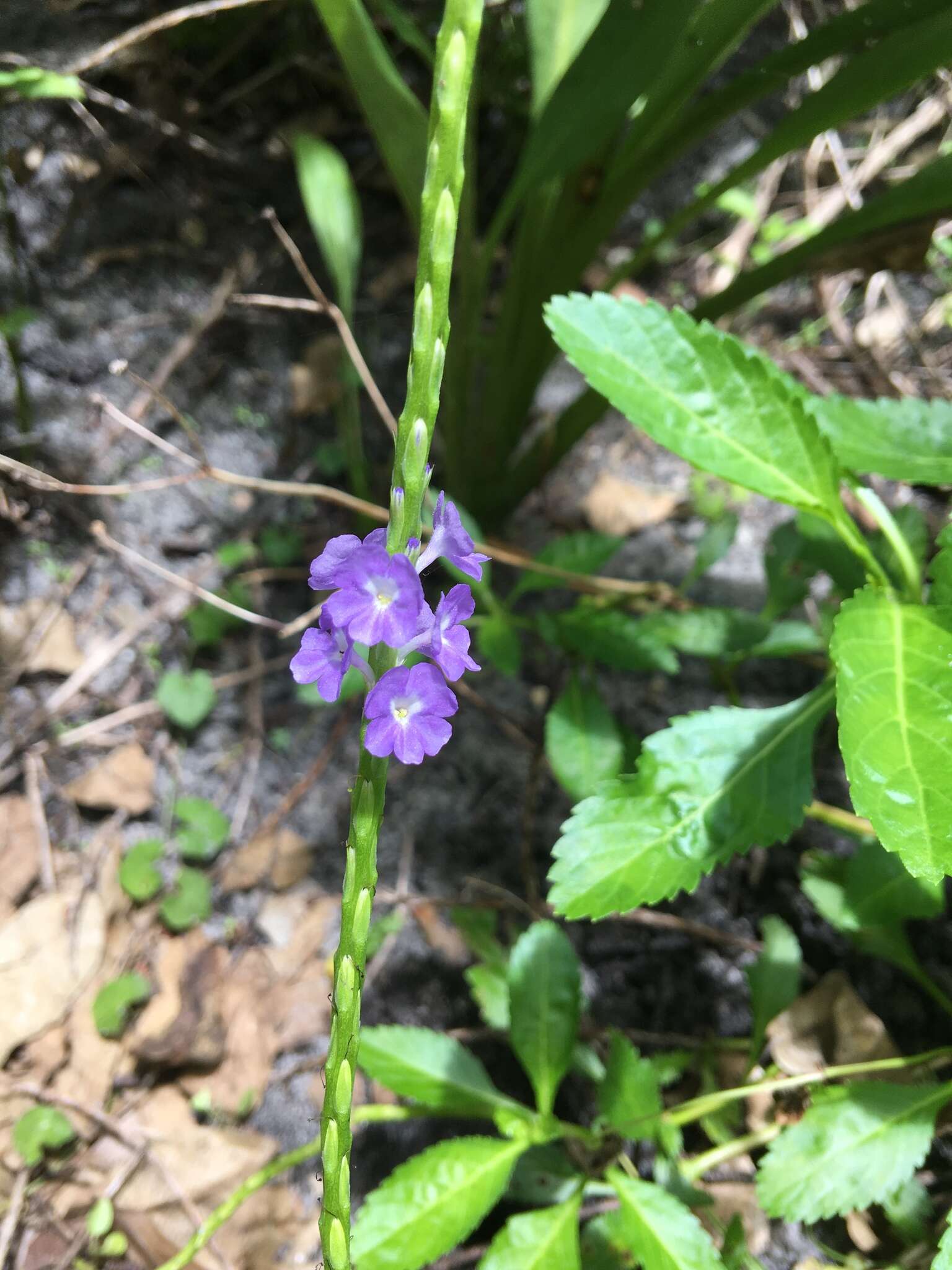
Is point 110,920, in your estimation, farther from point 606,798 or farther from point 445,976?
point 606,798

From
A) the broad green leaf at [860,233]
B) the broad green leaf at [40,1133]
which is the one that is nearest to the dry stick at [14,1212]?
the broad green leaf at [40,1133]

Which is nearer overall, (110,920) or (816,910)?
(816,910)

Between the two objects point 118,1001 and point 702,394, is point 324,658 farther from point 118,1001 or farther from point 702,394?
point 118,1001

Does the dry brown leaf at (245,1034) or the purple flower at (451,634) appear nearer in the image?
the purple flower at (451,634)

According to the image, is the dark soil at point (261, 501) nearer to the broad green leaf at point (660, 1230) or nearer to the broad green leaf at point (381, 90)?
the broad green leaf at point (660, 1230)

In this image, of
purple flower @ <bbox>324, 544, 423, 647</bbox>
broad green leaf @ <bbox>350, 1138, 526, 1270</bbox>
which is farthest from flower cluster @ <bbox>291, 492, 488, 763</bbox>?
broad green leaf @ <bbox>350, 1138, 526, 1270</bbox>

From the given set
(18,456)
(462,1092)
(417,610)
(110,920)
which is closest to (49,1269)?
(110,920)
